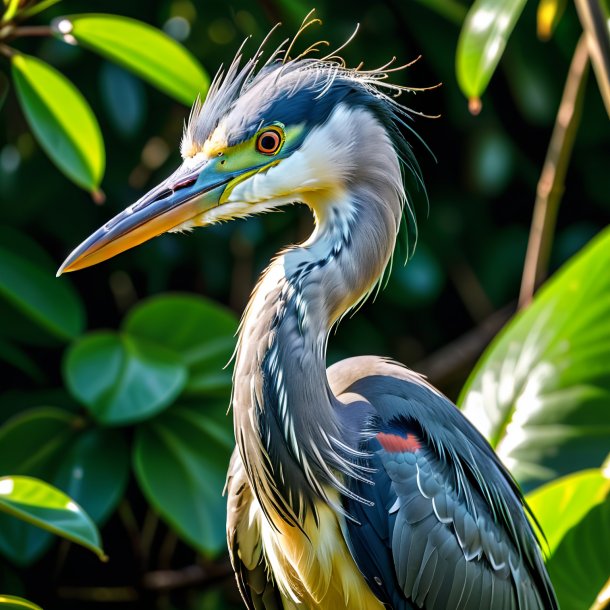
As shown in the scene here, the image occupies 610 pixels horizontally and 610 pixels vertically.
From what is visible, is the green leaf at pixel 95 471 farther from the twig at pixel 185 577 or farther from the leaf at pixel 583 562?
the leaf at pixel 583 562

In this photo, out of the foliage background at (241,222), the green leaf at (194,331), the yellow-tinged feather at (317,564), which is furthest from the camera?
the foliage background at (241,222)

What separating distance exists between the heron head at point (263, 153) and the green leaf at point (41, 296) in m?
1.10

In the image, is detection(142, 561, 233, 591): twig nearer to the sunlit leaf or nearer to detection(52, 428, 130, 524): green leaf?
detection(52, 428, 130, 524): green leaf

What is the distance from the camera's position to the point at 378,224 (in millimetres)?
1923

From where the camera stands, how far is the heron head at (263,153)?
6.09 ft

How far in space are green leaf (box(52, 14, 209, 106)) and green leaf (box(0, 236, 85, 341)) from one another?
2.90 feet

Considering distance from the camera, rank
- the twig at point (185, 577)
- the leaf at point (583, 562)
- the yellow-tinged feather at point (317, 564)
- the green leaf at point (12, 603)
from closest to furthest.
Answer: the green leaf at point (12, 603)
the yellow-tinged feather at point (317, 564)
the leaf at point (583, 562)
the twig at point (185, 577)

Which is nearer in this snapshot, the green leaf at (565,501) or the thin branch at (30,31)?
the green leaf at (565,501)

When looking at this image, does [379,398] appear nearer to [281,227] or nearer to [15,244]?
[15,244]

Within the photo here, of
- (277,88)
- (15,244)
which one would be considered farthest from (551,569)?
(15,244)

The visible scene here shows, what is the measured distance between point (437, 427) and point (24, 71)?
1.16 meters

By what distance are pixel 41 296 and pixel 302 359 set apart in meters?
1.34

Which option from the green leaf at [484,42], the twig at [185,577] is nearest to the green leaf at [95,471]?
the twig at [185,577]

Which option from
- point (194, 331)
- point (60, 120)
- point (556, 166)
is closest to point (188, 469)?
point (194, 331)
